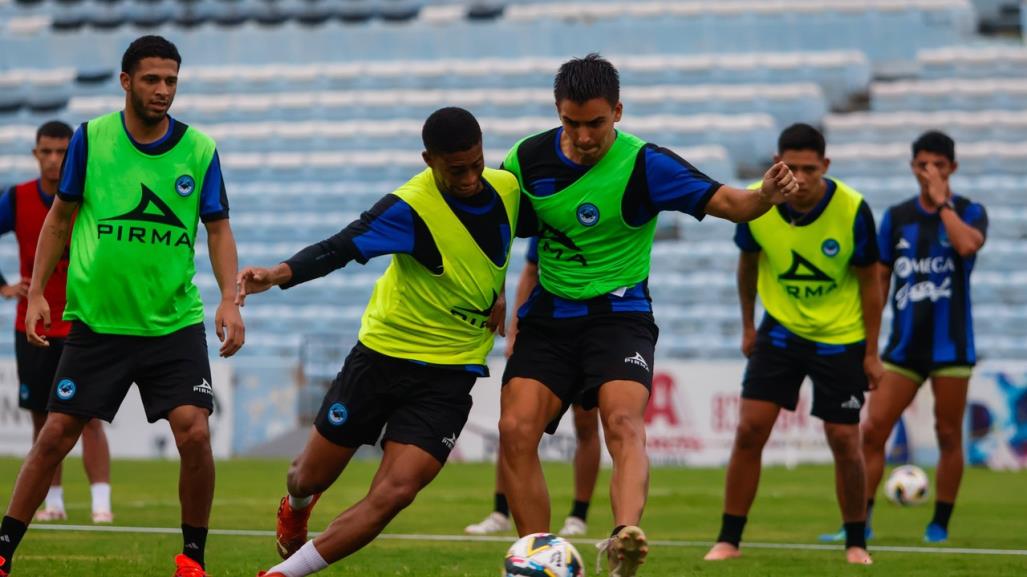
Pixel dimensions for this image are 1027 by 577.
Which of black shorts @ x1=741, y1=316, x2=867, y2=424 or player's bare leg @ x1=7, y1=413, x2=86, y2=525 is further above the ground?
black shorts @ x1=741, y1=316, x2=867, y2=424

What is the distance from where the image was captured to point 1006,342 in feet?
68.0

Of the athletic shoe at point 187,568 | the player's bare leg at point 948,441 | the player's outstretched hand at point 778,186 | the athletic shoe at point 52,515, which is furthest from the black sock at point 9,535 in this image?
the player's bare leg at point 948,441

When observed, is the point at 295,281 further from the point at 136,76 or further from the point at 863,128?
the point at 863,128

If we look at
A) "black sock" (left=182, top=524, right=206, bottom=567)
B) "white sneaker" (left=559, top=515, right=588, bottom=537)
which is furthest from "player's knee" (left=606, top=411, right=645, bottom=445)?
"white sneaker" (left=559, top=515, right=588, bottom=537)

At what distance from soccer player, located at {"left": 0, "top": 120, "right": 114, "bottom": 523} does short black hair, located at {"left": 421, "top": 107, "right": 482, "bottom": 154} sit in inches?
168

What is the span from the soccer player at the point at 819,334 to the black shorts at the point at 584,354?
2.10 meters

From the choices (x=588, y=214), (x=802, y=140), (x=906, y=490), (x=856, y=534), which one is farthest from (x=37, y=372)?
(x=906, y=490)

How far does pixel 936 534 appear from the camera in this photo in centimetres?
1002

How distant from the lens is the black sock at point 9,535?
6.95 m

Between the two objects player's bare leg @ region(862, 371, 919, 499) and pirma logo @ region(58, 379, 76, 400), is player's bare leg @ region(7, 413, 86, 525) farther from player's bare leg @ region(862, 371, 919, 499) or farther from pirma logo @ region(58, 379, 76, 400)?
player's bare leg @ region(862, 371, 919, 499)

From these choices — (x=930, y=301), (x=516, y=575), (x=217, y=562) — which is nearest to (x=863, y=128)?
(x=930, y=301)

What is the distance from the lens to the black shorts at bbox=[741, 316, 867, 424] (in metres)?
8.77

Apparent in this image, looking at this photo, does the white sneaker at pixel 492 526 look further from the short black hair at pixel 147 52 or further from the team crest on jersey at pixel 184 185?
the short black hair at pixel 147 52

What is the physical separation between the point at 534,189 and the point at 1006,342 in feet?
50.1
